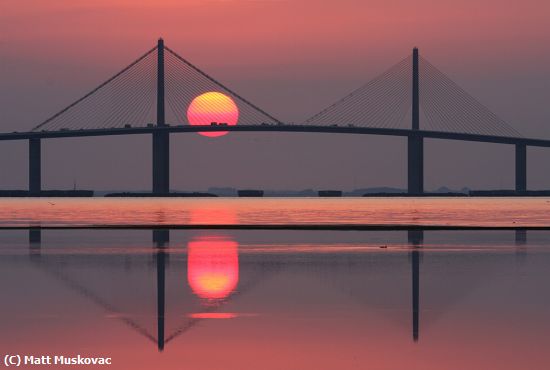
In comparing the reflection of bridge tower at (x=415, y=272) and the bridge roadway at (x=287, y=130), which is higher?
the bridge roadway at (x=287, y=130)

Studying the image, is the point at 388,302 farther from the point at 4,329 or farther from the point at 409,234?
the point at 409,234

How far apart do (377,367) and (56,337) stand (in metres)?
3.55

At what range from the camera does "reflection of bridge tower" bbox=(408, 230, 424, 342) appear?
1275 centimetres

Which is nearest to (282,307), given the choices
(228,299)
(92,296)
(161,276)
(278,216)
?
(228,299)

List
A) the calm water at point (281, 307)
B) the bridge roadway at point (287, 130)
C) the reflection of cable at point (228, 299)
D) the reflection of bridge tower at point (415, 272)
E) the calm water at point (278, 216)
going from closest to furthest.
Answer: the calm water at point (281, 307), the reflection of cable at point (228, 299), the reflection of bridge tower at point (415, 272), the calm water at point (278, 216), the bridge roadway at point (287, 130)

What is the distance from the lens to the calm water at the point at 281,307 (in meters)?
10.4

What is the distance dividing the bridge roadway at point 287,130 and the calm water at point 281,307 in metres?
85.6

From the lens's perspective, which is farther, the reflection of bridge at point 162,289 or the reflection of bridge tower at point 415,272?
the reflection of bridge tower at point 415,272

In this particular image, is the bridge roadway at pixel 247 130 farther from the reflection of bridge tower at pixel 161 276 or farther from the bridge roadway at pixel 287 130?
the reflection of bridge tower at pixel 161 276

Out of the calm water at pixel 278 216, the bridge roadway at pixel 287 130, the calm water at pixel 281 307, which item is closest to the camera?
the calm water at pixel 281 307

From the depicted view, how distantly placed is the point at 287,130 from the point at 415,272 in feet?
319

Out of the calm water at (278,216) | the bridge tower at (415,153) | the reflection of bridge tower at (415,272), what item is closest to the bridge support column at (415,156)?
the bridge tower at (415,153)

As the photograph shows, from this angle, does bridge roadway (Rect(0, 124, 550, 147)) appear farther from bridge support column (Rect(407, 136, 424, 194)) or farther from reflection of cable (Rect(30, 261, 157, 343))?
reflection of cable (Rect(30, 261, 157, 343))

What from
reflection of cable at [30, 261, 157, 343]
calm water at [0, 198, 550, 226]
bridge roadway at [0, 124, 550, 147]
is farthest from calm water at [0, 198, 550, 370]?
bridge roadway at [0, 124, 550, 147]
